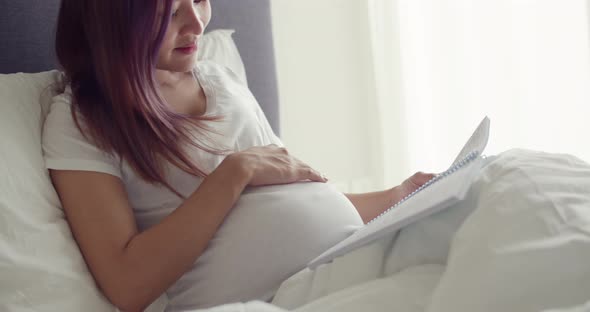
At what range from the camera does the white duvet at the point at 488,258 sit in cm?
68

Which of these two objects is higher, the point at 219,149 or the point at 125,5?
the point at 125,5

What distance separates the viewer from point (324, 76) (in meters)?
2.26

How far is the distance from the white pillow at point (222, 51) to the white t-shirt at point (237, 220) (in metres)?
0.39

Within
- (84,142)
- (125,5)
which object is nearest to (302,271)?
(84,142)

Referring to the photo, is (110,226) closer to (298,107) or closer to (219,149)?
(219,149)

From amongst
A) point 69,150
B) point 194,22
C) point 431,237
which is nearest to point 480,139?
point 431,237

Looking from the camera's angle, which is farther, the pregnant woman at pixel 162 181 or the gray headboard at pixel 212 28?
the gray headboard at pixel 212 28

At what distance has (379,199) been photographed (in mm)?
1337

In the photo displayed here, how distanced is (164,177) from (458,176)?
48cm

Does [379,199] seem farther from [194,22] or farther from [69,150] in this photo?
[69,150]

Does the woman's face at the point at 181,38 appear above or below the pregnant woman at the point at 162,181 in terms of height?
above

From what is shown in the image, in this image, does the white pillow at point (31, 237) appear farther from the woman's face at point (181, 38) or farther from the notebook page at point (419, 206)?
the notebook page at point (419, 206)

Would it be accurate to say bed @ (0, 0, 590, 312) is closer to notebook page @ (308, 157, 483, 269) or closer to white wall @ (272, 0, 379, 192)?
notebook page @ (308, 157, 483, 269)

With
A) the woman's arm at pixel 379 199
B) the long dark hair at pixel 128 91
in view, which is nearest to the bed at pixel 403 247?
the long dark hair at pixel 128 91
